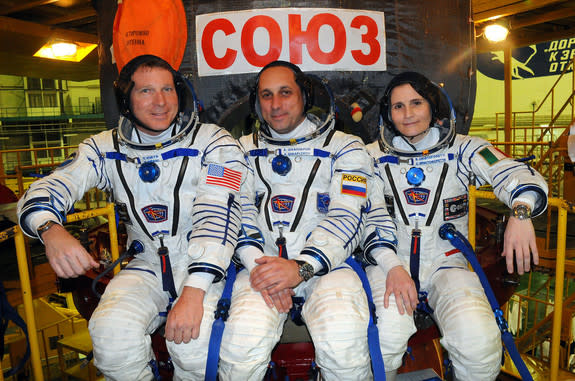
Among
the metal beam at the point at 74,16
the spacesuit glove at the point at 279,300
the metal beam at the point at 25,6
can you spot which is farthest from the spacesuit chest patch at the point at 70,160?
the metal beam at the point at 74,16

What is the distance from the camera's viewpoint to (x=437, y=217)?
→ 8.19ft

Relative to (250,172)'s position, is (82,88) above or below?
above

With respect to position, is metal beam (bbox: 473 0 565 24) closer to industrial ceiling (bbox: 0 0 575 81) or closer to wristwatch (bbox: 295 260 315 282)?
industrial ceiling (bbox: 0 0 575 81)

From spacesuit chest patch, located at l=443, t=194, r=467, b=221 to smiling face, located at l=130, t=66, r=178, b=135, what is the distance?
Result: 163cm

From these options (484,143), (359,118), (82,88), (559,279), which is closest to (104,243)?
(359,118)

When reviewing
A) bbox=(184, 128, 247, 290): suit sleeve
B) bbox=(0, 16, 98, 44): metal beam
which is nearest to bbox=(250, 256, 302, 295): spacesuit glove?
bbox=(184, 128, 247, 290): suit sleeve

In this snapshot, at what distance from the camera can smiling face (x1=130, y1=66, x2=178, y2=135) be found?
2330 millimetres

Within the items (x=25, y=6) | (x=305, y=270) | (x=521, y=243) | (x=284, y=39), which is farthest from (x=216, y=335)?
(x=25, y=6)

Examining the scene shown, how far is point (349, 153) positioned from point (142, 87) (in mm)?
1170

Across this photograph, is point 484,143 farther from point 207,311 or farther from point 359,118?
point 207,311

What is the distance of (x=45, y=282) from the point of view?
5.47 meters

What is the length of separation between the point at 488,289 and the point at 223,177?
4.82ft

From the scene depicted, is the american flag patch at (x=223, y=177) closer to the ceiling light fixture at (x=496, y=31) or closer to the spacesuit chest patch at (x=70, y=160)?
the spacesuit chest patch at (x=70, y=160)

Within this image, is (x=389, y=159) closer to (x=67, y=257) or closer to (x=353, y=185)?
(x=353, y=185)
